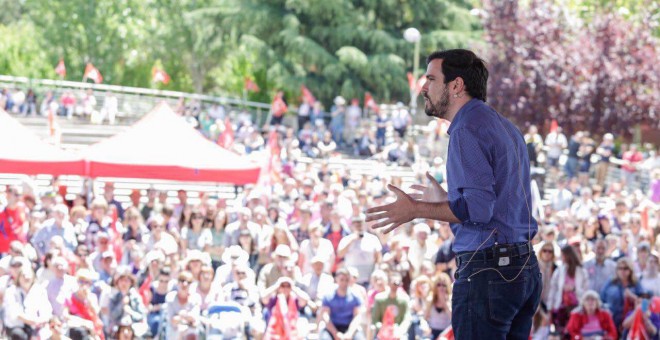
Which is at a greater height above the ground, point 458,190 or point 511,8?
point 458,190

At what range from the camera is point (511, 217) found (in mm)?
3852

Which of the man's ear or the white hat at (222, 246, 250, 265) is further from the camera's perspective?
the white hat at (222, 246, 250, 265)

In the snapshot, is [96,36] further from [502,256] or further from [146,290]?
[502,256]

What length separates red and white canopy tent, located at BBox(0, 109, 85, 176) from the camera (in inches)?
527

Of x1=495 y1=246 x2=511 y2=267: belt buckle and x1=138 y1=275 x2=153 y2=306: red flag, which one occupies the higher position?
x1=495 y1=246 x2=511 y2=267: belt buckle

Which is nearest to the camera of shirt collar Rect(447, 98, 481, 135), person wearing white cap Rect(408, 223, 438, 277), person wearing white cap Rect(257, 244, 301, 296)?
shirt collar Rect(447, 98, 481, 135)

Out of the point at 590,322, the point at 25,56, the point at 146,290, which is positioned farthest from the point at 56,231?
the point at 25,56

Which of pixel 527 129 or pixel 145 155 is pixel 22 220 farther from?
pixel 527 129

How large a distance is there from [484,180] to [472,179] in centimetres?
4

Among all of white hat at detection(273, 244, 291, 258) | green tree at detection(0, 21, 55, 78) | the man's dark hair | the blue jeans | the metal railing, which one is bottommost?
green tree at detection(0, 21, 55, 78)

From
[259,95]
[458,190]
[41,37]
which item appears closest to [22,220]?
[458,190]

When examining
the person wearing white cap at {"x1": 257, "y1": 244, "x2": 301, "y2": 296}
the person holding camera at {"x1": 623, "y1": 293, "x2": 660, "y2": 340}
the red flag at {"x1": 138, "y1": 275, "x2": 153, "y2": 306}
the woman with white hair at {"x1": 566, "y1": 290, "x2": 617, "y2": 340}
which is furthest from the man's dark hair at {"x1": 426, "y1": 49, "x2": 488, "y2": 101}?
the person holding camera at {"x1": 623, "y1": 293, "x2": 660, "y2": 340}

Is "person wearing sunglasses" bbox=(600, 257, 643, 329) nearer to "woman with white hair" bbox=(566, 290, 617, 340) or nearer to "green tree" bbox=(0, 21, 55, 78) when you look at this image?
"woman with white hair" bbox=(566, 290, 617, 340)

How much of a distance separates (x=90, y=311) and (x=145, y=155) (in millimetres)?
4045
